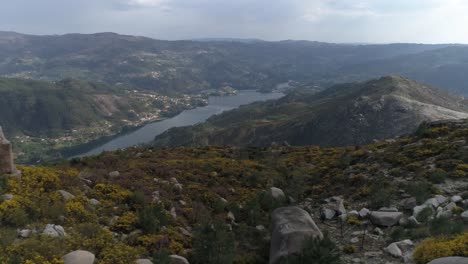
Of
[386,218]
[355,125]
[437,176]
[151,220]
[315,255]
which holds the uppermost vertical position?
[315,255]

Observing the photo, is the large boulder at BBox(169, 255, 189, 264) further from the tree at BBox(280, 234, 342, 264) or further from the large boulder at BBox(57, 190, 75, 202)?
the large boulder at BBox(57, 190, 75, 202)

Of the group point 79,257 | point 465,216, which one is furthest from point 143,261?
point 465,216

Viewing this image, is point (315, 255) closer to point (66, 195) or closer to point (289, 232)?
point (289, 232)

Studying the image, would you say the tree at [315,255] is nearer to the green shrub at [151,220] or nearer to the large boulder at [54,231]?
the green shrub at [151,220]

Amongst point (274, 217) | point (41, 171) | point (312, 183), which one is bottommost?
point (312, 183)

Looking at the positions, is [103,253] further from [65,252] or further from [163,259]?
[163,259]

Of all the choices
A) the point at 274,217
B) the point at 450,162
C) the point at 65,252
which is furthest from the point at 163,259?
the point at 450,162

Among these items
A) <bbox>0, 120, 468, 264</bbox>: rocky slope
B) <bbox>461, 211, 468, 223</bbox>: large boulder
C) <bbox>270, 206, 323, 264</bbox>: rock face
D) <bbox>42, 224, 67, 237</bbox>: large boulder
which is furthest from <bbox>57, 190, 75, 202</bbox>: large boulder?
<bbox>461, 211, 468, 223</bbox>: large boulder

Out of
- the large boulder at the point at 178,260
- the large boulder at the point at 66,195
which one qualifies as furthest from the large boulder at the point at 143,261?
the large boulder at the point at 66,195
